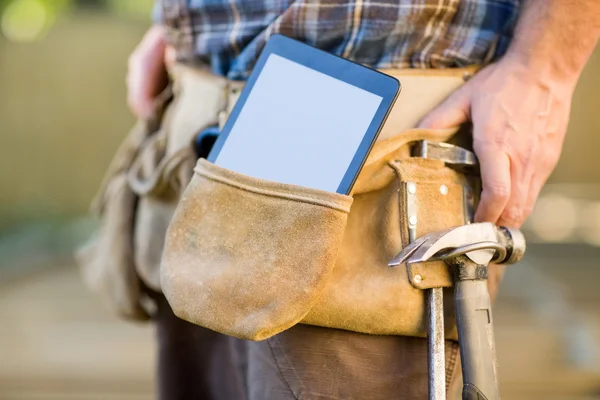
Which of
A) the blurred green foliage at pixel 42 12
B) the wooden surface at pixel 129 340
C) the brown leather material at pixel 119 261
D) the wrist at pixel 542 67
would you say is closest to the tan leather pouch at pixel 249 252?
the wrist at pixel 542 67

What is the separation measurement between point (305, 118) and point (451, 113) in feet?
0.51

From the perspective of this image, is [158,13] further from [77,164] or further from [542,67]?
[77,164]

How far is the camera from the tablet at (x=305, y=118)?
74cm

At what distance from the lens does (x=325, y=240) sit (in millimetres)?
701

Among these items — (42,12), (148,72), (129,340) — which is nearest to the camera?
(148,72)

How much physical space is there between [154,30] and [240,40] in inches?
17.3

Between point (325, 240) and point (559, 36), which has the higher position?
point (559, 36)

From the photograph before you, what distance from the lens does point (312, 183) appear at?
0.75 meters

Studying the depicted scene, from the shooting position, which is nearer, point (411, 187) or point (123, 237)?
point (411, 187)

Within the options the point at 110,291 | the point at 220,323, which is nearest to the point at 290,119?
the point at 220,323

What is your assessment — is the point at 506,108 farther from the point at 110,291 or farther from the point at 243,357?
the point at 110,291

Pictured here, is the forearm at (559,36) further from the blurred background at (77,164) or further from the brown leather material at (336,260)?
the blurred background at (77,164)

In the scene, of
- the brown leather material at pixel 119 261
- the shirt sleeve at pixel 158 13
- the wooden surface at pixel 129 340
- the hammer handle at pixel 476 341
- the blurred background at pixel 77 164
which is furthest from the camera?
the blurred background at pixel 77 164

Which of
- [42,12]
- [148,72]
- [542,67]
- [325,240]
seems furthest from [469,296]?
[42,12]
